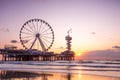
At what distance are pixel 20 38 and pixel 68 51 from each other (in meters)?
47.4

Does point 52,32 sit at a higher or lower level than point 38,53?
higher

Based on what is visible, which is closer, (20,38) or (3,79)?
(3,79)

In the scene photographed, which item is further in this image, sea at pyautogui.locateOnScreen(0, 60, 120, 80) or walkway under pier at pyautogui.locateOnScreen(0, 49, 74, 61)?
walkway under pier at pyautogui.locateOnScreen(0, 49, 74, 61)

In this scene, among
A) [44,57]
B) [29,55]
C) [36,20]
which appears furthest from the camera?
[44,57]

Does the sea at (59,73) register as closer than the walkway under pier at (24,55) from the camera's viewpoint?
Yes

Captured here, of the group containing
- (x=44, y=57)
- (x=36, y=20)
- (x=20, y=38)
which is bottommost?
(x=44, y=57)

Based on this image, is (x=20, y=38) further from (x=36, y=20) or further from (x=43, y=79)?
(x=43, y=79)

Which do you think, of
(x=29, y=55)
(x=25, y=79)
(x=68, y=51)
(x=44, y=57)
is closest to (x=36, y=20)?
(x=29, y=55)

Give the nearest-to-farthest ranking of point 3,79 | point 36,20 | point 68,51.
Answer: point 3,79, point 36,20, point 68,51

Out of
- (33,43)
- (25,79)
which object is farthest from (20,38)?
(25,79)

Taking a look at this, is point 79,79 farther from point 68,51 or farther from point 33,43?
point 68,51

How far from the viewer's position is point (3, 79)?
53.4ft

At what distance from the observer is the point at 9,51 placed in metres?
103

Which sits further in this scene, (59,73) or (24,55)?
(24,55)
